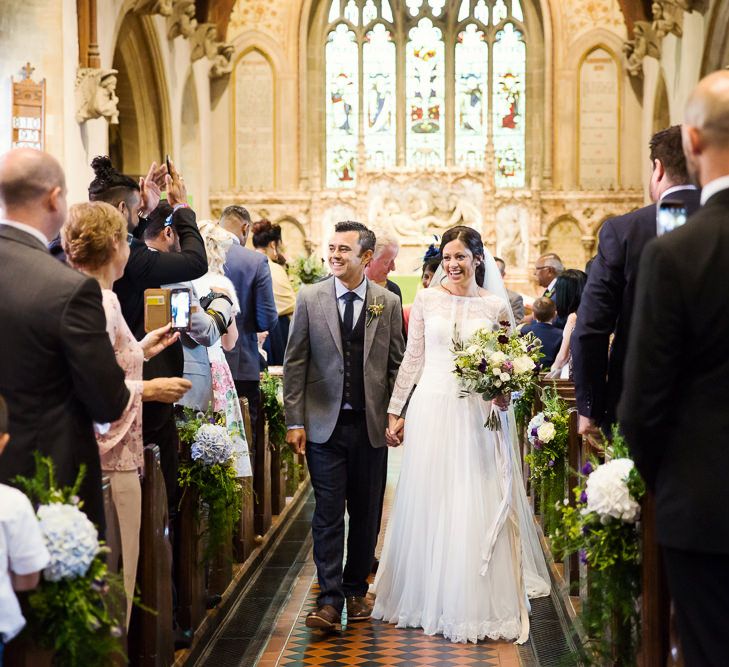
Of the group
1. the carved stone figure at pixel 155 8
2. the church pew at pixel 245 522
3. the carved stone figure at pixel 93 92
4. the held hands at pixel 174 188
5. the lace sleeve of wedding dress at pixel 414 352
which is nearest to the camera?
the held hands at pixel 174 188

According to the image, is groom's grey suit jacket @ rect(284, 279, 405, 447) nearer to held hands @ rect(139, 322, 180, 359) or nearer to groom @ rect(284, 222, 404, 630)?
groom @ rect(284, 222, 404, 630)

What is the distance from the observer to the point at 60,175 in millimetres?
3025

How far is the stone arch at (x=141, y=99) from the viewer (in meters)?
14.9

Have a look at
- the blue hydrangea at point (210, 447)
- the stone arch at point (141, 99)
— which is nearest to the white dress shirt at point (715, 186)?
the blue hydrangea at point (210, 447)

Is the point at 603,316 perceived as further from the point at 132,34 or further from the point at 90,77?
the point at 132,34

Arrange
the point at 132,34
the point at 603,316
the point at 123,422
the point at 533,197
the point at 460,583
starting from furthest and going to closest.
Result: the point at 533,197, the point at 132,34, the point at 460,583, the point at 603,316, the point at 123,422

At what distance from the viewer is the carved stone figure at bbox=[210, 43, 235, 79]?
17875mm

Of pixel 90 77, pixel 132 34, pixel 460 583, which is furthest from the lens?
pixel 132 34

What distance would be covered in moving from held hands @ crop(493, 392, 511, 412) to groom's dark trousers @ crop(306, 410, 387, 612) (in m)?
0.62

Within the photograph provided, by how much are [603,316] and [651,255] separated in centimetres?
164

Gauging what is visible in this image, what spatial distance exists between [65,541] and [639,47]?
52.3ft

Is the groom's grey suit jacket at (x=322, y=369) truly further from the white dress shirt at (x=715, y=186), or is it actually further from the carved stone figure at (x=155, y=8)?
the carved stone figure at (x=155, y=8)

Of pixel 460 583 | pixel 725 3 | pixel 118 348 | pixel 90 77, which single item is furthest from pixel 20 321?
pixel 725 3

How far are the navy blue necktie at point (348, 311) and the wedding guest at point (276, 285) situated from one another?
2.83 m
